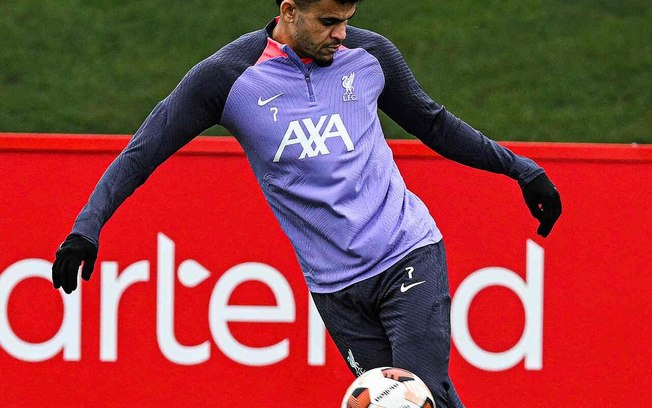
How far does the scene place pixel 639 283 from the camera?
606 cm

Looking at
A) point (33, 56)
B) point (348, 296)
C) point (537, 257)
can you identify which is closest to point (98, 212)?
point (348, 296)

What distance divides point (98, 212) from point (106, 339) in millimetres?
2144

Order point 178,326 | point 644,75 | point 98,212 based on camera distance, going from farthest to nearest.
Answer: point 644,75 < point 178,326 < point 98,212

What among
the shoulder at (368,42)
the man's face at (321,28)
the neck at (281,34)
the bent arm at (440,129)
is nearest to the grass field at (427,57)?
the bent arm at (440,129)

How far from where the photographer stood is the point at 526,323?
6.07 metres

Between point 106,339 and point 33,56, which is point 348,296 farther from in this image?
point 33,56

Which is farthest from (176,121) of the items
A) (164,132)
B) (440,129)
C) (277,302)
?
(277,302)

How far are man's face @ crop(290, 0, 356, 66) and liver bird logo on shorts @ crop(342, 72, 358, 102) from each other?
0.29 ft

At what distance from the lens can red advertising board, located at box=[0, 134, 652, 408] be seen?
238 inches

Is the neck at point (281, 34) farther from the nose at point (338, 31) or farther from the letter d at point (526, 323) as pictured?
the letter d at point (526, 323)

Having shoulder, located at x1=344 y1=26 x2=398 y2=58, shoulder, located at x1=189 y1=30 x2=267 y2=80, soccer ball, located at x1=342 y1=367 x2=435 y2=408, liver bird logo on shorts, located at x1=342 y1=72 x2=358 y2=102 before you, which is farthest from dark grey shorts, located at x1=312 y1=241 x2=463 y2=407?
shoulder, located at x1=189 y1=30 x2=267 y2=80

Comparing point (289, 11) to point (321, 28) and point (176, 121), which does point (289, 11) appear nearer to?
point (321, 28)

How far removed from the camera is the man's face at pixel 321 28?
13.1ft

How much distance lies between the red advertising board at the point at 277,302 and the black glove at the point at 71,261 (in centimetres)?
214
